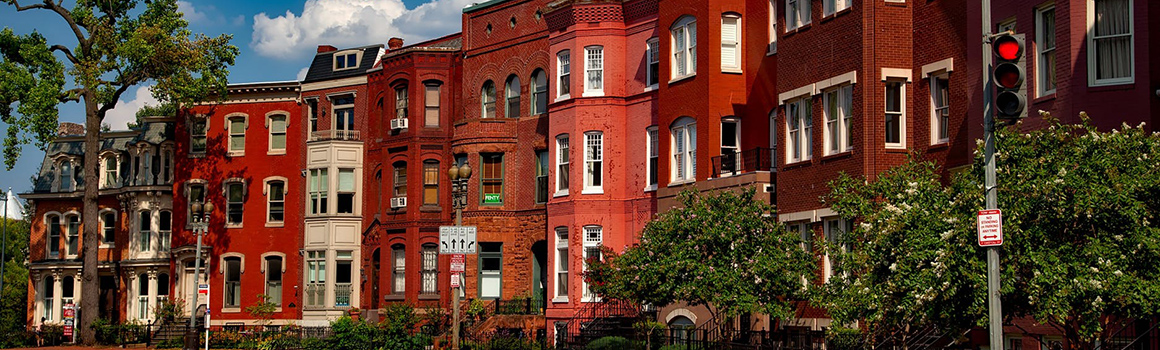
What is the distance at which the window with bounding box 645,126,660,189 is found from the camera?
134 ft

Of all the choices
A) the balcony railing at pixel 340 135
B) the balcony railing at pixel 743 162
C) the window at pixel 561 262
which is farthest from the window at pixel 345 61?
the balcony railing at pixel 743 162

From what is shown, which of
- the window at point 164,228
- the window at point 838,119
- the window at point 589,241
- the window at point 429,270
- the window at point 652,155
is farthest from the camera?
the window at point 164,228

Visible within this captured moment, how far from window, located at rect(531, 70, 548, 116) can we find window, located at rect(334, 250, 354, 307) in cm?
1116

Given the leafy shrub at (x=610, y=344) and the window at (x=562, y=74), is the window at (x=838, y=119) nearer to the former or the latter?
the leafy shrub at (x=610, y=344)

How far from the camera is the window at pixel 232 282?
188ft

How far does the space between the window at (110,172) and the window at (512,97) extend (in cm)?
2350

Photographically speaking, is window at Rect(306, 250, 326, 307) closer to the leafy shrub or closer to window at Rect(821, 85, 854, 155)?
the leafy shrub

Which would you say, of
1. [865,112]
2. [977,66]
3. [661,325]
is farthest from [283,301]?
[977,66]

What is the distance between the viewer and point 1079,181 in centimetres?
1842

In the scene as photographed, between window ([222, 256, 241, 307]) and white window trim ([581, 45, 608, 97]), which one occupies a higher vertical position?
white window trim ([581, 45, 608, 97])

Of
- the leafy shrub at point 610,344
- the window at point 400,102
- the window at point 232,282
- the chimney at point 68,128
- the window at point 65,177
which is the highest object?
the chimney at point 68,128

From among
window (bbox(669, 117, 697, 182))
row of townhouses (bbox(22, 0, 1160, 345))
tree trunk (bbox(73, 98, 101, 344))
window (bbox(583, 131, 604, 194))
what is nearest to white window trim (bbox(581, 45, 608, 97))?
row of townhouses (bbox(22, 0, 1160, 345))

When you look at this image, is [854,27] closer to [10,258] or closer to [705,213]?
[705,213]

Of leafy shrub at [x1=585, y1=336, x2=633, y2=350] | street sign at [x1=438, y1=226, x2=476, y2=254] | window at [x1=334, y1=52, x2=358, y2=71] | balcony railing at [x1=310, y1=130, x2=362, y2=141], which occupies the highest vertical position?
window at [x1=334, y1=52, x2=358, y2=71]
